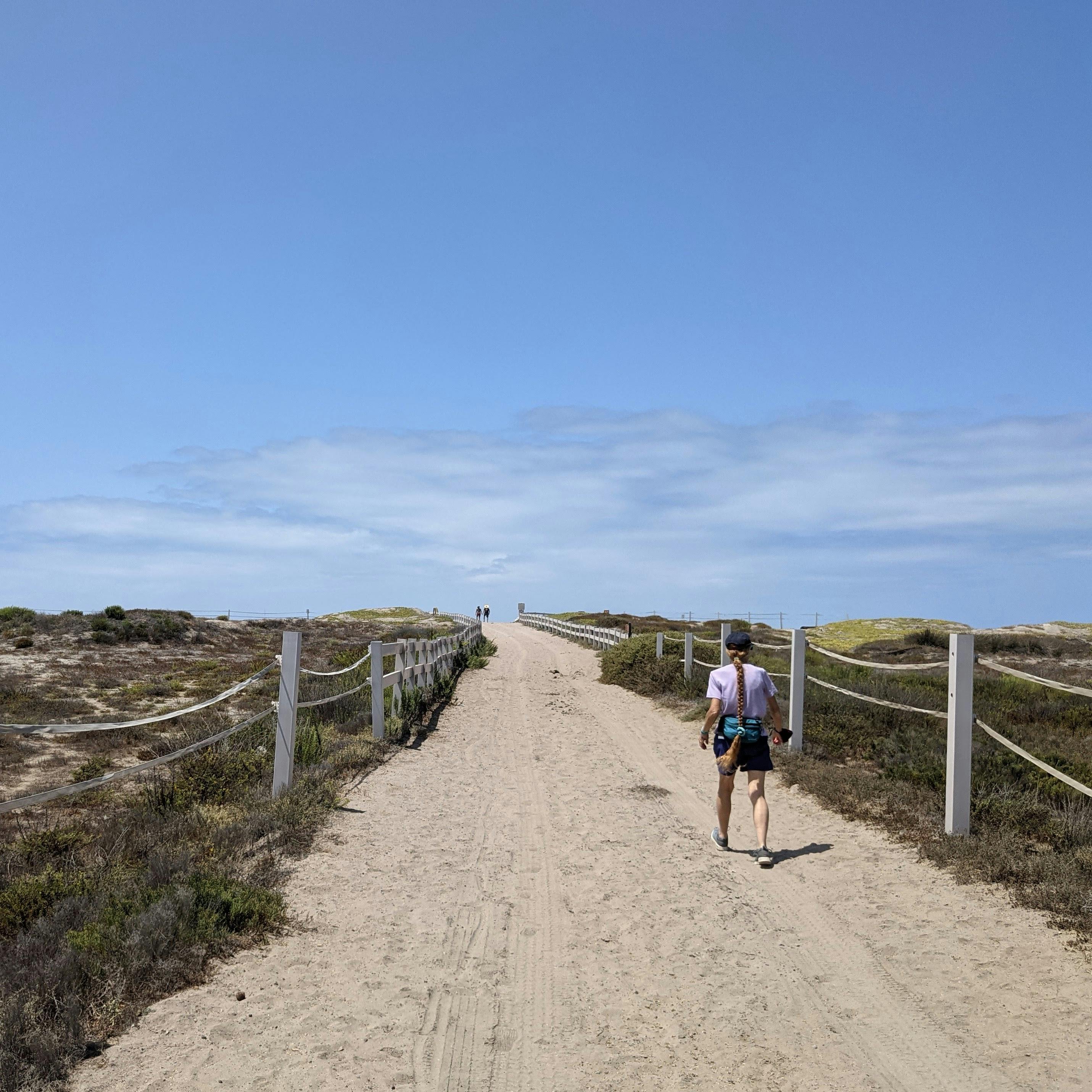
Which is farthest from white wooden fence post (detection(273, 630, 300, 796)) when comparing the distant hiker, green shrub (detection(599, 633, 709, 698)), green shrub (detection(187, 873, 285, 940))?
green shrub (detection(599, 633, 709, 698))

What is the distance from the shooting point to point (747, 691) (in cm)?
744

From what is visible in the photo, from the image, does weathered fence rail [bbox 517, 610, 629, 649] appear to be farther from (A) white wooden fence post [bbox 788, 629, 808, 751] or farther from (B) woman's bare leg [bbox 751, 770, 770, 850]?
(B) woman's bare leg [bbox 751, 770, 770, 850]

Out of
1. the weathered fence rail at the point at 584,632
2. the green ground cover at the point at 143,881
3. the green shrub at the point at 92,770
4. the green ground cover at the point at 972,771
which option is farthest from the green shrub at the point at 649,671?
the green shrub at the point at 92,770

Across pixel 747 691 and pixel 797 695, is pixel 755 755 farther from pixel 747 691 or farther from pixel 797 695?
pixel 797 695

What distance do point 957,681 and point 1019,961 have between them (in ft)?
9.36

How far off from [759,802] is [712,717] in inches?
31.7

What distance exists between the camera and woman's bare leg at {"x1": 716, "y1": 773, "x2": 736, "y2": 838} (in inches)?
301

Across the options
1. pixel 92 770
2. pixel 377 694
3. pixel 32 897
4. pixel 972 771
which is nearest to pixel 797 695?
pixel 972 771

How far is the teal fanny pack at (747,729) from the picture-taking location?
24.3 feet

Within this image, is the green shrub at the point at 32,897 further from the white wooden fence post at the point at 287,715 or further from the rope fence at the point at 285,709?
the white wooden fence post at the point at 287,715

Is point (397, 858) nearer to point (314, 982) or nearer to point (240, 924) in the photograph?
point (240, 924)

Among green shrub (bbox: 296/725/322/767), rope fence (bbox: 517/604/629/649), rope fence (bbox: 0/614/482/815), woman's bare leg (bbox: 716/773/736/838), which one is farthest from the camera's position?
rope fence (bbox: 517/604/629/649)

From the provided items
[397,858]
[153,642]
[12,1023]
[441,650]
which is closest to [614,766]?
[397,858]

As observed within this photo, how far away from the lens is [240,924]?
5.62 meters
